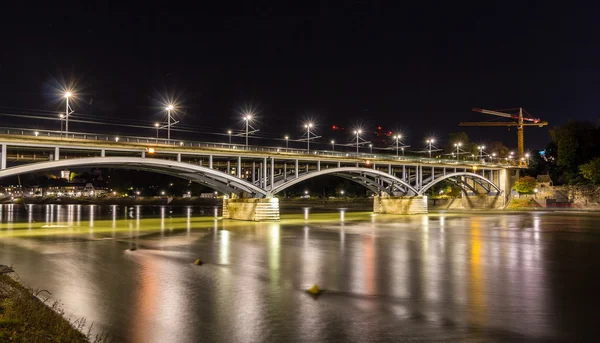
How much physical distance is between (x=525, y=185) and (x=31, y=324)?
4100 inches

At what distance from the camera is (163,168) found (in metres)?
50.3

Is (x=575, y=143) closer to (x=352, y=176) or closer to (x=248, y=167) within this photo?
(x=352, y=176)

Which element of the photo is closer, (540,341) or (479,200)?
(540,341)

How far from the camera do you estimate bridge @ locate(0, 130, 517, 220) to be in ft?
134

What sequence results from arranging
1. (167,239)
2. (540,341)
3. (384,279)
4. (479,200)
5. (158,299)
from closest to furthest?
(540,341), (158,299), (384,279), (167,239), (479,200)

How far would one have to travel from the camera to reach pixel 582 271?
1958 centimetres

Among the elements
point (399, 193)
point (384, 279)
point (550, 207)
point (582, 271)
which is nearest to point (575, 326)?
point (384, 279)

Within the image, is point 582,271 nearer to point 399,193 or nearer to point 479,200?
point 399,193

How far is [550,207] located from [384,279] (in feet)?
290

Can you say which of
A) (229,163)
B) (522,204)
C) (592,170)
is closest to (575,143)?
(592,170)

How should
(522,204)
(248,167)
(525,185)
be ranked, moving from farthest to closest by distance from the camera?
(525,185) → (522,204) → (248,167)

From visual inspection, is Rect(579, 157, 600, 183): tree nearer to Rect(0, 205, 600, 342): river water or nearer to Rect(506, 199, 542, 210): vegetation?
Rect(506, 199, 542, 210): vegetation

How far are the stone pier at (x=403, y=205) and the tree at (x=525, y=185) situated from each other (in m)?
31.7

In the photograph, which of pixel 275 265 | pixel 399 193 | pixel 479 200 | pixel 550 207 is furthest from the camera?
pixel 479 200
